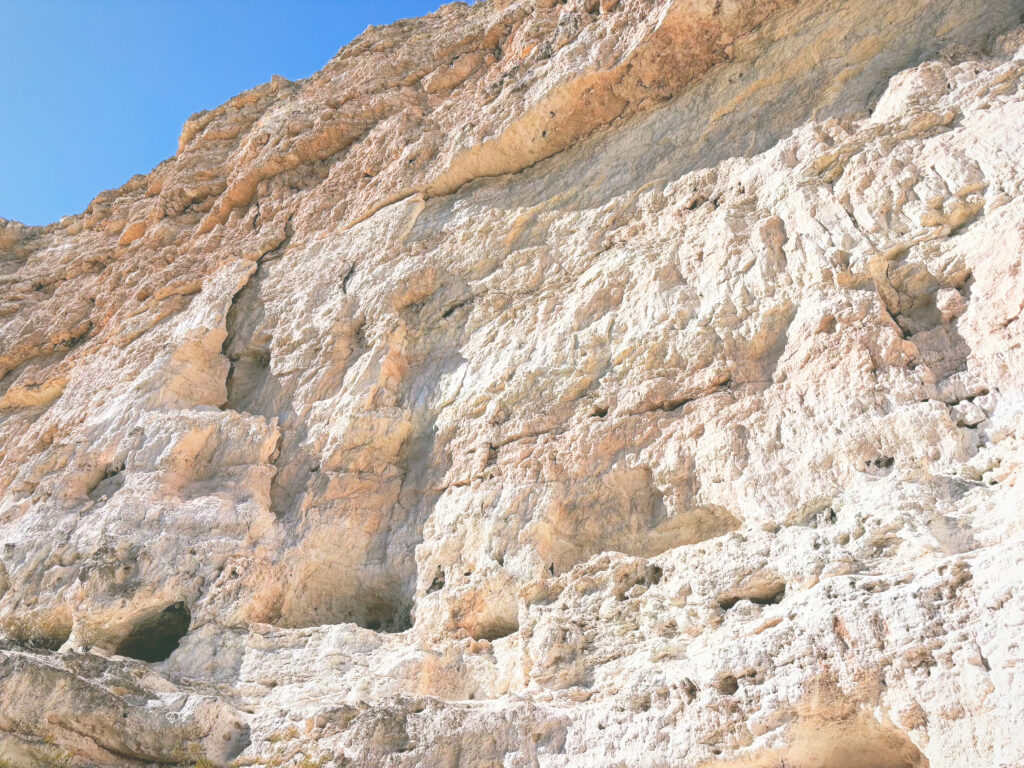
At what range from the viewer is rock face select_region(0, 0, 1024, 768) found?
22.1 ft

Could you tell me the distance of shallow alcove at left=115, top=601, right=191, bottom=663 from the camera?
424 inches

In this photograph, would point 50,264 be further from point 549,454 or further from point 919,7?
point 919,7

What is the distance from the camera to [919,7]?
12367 mm

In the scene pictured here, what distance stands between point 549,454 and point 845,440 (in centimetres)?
371

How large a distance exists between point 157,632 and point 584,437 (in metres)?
5.98

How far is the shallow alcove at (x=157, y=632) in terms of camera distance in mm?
10758

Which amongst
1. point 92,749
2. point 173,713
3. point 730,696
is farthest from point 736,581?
point 92,749

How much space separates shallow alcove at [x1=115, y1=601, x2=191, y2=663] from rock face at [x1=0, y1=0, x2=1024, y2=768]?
4 cm

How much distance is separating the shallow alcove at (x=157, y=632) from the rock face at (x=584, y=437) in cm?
4

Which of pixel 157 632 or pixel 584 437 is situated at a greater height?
pixel 584 437

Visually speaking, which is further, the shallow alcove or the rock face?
the shallow alcove

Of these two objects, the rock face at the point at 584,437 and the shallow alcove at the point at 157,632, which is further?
the shallow alcove at the point at 157,632

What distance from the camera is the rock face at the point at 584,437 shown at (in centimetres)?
672

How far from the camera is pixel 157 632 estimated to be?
10914 millimetres
